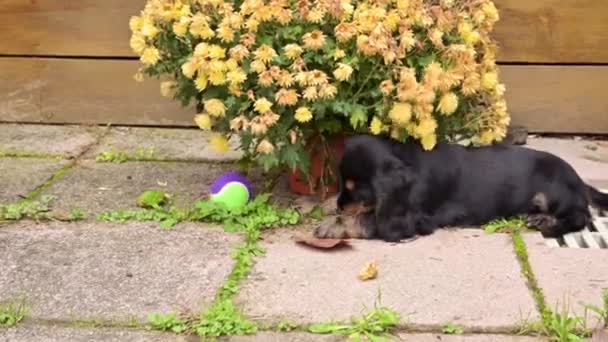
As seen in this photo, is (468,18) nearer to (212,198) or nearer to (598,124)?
(212,198)

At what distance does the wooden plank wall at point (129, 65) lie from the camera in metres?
4.70

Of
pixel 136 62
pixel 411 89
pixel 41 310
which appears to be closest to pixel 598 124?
pixel 411 89

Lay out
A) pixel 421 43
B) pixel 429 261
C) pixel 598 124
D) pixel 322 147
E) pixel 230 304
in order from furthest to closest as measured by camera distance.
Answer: pixel 598 124
pixel 322 147
pixel 421 43
pixel 429 261
pixel 230 304

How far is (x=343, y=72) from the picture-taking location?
10.4 feet

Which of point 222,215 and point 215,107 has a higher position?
point 215,107

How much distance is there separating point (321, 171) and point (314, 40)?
655 millimetres

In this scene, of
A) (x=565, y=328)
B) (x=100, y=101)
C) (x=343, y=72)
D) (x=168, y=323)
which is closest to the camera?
(x=565, y=328)

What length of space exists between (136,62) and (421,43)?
2.08 m

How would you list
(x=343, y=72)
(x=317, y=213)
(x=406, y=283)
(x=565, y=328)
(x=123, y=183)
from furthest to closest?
(x=123, y=183)
(x=317, y=213)
(x=343, y=72)
(x=406, y=283)
(x=565, y=328)

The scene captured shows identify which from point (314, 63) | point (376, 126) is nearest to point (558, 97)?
point (376, 126)

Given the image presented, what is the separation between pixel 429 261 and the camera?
3090 millimetres

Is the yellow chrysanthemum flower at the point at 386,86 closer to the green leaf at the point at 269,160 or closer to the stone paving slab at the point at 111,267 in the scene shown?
the green leaf at the point at 269,160

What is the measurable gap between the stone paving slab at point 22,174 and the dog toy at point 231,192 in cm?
84

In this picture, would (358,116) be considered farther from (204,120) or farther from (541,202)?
(541,202)
